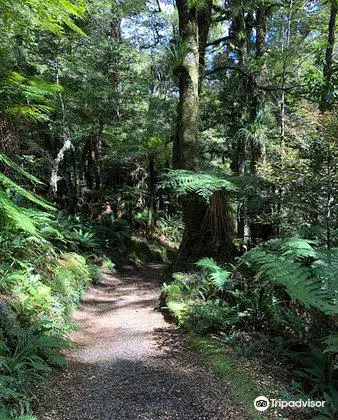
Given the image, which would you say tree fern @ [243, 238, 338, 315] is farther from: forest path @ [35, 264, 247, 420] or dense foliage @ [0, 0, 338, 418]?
forest path @ [35, 264, 247, 420]

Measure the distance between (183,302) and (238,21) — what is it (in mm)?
8479

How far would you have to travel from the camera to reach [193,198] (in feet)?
23.1

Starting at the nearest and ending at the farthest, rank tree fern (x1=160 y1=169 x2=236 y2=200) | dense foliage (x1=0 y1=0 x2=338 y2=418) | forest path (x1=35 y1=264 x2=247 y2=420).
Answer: forest path (x1=35 y1=264 x2=247 y2=420)
dense foliage (x1=0 y1=0 x2=338 y2=418)
tree fern (x1=160 y1=169 x2=236 y2=200)

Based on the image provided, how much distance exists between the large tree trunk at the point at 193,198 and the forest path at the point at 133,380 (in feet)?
5.48

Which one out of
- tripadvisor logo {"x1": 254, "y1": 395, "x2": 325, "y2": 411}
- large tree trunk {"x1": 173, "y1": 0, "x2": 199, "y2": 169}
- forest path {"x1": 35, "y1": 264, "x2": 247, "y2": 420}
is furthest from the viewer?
large tree trunk {"x1": 173, "y1": 0, "x2": 199, "y2": 169}

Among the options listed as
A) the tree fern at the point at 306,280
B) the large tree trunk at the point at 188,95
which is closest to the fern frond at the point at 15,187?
the tree fern at the point at 306,280

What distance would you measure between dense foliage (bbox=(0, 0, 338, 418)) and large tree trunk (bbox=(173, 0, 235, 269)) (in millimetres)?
27

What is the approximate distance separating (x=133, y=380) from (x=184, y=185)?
288 cm

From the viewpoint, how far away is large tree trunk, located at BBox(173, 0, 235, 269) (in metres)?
6.99

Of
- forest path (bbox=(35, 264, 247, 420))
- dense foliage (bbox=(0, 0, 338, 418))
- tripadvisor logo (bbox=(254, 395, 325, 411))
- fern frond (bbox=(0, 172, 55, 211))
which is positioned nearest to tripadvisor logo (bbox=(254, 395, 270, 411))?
tripadvisor logo (bbox=(254, 395, 325, 411))

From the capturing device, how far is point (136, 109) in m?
13.8

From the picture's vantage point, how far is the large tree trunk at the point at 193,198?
6.99 metres

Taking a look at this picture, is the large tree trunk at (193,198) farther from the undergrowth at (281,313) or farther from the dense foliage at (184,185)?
the undergrowth at (281,313)

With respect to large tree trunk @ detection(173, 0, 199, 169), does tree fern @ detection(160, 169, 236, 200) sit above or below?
below
